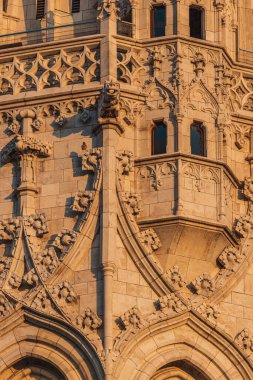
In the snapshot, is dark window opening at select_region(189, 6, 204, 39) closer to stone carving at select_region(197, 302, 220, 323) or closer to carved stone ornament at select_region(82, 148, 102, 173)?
carved stone ornament at select_region(82, 148, 102, 173)

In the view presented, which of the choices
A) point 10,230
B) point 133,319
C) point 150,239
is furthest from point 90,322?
point 10,230

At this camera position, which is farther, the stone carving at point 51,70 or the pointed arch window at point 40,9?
the pointed arch window at point 40,9

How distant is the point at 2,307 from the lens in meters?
39.1

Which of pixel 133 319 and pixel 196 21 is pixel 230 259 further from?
pixel 196 21

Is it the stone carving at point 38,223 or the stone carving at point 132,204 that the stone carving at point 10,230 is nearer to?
the stone carving at point 38,223

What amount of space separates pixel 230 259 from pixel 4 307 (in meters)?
3.92

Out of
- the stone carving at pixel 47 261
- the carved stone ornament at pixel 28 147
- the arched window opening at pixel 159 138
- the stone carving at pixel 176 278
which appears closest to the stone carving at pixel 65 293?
the stone carving at pixel 47 261

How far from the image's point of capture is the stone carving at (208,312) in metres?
38.9

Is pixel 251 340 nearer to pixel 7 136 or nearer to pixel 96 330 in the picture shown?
pixel 96 330

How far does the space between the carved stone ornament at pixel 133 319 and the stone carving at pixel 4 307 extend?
1.99 meters

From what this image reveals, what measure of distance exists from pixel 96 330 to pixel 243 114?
5.19 meters

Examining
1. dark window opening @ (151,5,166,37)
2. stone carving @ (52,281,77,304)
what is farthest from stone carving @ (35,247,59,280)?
dark window opening @ (151,5,166,37)

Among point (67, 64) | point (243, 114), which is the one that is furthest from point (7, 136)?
point (243, 114)

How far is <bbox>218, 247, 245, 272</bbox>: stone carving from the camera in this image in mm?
39500
